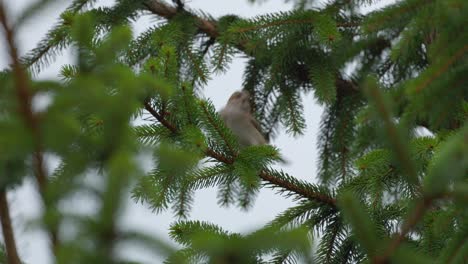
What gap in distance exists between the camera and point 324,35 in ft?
10.5

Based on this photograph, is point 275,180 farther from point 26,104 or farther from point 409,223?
point 26,104

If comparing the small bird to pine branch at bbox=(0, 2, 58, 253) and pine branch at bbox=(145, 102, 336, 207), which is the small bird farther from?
pine branch at bbox=(0, 2, 58, 253)

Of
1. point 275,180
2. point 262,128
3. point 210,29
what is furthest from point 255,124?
point 275,180

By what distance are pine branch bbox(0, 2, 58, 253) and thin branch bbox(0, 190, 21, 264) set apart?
0.07 meters

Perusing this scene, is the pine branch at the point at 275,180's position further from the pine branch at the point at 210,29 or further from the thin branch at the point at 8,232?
the pine branch at the point at 210,29

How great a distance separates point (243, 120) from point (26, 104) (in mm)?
3967

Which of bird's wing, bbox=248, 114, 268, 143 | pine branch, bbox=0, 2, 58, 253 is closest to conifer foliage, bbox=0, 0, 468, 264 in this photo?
pine branch, bbox=0, 2, 58, 253

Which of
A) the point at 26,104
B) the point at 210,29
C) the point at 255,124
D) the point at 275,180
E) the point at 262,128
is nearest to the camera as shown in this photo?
the point at 26,104

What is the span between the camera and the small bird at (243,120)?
483cm

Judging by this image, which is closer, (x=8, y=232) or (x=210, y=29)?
(x=8, y=232)

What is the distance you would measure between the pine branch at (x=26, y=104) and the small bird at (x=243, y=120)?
3338mm

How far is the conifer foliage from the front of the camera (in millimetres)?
1185

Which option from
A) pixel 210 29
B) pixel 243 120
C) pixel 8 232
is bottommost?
pixel 8 232

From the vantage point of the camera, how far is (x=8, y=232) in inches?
50.3
